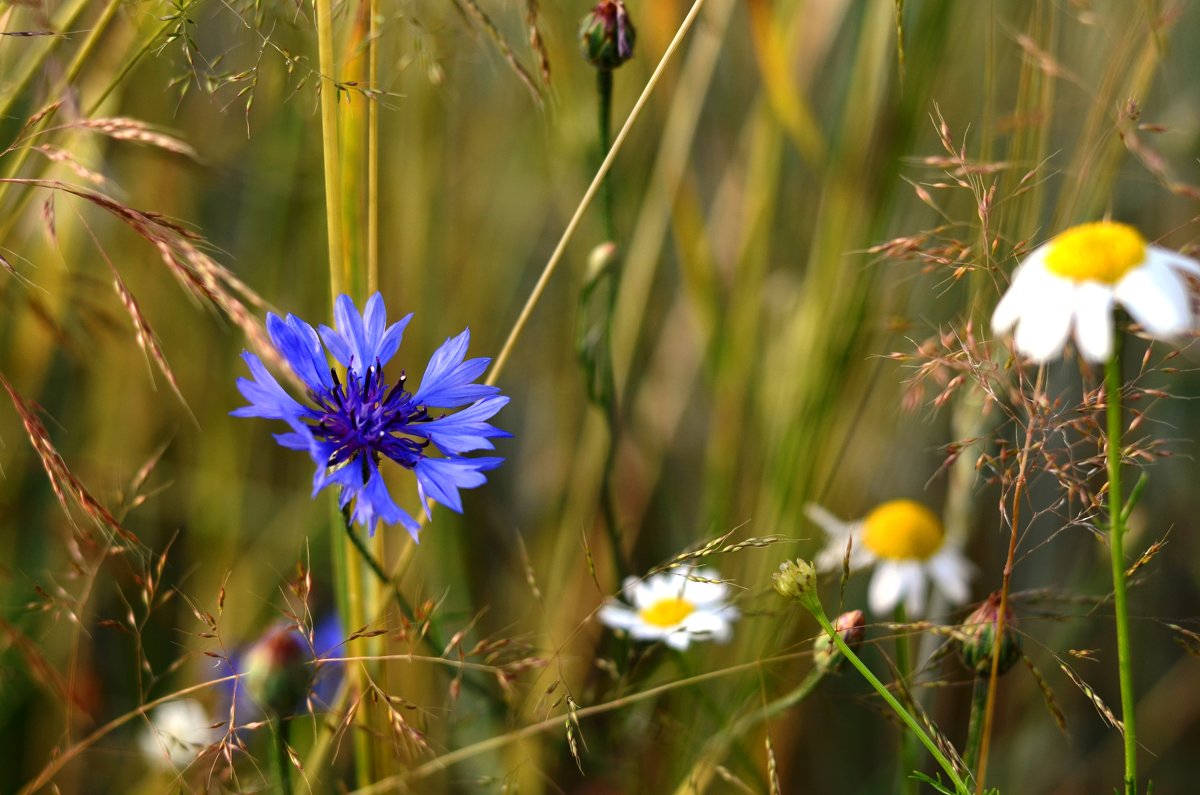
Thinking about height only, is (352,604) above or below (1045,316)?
below

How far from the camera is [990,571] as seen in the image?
1.12 m

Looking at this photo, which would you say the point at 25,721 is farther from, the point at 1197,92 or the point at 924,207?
the point at 1197,92

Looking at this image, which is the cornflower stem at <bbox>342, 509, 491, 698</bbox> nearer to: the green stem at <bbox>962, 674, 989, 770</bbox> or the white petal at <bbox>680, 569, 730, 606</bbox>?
the white petal at <bbox>680, 569, 730, 606</bbox>

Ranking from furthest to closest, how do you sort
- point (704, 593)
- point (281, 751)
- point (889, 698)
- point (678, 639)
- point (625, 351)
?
point (625, 351), point (704, 593), point (678, 639), point (281, 751), point (889, 698)

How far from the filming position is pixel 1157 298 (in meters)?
0.41

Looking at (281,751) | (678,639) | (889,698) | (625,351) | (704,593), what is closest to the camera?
(889,698)

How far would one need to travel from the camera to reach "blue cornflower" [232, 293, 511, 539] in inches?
18.3

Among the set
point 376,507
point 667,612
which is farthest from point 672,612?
point 376,507

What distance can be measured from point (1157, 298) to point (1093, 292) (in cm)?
3

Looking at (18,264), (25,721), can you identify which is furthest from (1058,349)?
(25,721)

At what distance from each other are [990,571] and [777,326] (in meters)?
0.36

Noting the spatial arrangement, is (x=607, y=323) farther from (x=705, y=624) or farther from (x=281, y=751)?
(x=281, y=751)

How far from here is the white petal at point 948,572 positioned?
31.3 inches

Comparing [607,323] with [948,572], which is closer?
[607,323]
